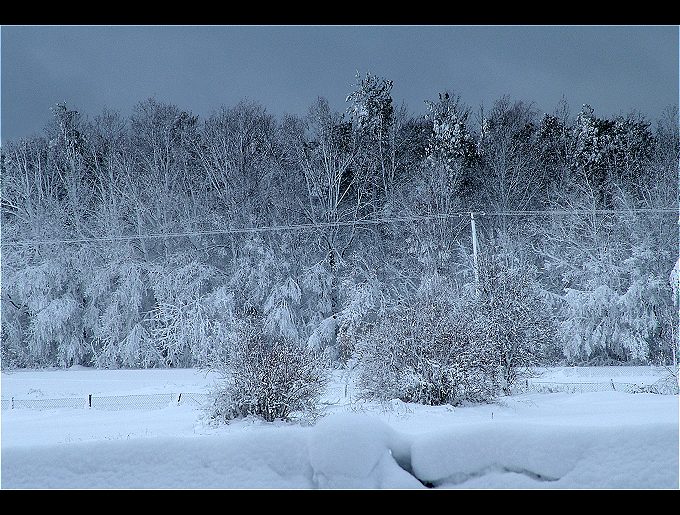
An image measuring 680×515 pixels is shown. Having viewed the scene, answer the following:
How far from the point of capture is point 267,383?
12.4 meters

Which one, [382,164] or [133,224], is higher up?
[382,164]

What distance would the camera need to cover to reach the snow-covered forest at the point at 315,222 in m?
26.6

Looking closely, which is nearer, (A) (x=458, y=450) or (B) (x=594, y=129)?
(A) (x=458, y=450)

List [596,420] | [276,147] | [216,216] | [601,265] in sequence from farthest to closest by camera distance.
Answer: [276,147], [216,216], [601,265], [596,420]

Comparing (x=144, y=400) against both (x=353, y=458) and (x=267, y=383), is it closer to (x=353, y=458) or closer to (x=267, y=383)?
(x=267, y=383)

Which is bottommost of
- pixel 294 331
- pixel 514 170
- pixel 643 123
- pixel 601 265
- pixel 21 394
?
pixel 21 394

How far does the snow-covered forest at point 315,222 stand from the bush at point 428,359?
10507 mm

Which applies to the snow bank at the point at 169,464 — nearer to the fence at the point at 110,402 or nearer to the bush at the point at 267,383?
the bush at the point at 267,383

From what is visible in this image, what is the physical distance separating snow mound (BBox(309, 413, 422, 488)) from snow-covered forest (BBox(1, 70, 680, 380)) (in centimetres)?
2031

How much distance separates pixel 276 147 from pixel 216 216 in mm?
4685

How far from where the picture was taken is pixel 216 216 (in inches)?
1170
